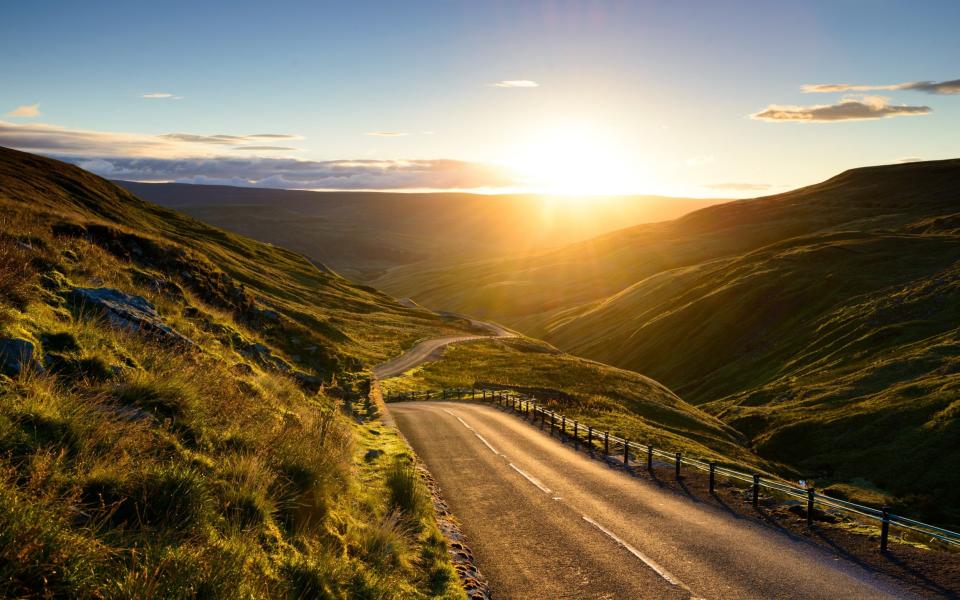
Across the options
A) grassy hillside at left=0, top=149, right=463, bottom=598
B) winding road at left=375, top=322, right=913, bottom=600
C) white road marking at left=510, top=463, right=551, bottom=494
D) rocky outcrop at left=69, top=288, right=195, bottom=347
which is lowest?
white road marking at left=510, top=463, right=551, bottom=494


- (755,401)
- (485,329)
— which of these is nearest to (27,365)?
(755,401)

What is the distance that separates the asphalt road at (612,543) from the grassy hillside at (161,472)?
2.07 m

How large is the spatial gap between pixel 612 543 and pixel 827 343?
264ft

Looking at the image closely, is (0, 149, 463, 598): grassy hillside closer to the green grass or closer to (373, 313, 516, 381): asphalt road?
the green grass

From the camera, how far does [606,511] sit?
53.9ft

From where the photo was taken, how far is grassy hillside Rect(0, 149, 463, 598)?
5.59m

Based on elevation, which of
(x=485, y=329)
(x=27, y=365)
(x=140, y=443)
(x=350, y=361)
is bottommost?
(x=485, y=329)

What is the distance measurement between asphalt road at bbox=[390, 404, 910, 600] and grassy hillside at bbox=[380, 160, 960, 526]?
109 feet

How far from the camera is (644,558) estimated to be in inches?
506

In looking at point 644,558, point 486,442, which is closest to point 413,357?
point 486,442

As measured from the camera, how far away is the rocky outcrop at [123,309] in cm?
1308

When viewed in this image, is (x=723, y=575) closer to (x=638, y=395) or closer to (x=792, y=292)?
(x=638, y=395)

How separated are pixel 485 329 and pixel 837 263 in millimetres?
69631

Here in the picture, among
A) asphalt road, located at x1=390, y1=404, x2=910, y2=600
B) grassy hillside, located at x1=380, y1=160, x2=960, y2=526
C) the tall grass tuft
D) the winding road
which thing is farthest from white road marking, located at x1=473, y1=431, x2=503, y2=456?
grassy hillside, located at x1=380, y1=160, x2=960, y2=526
